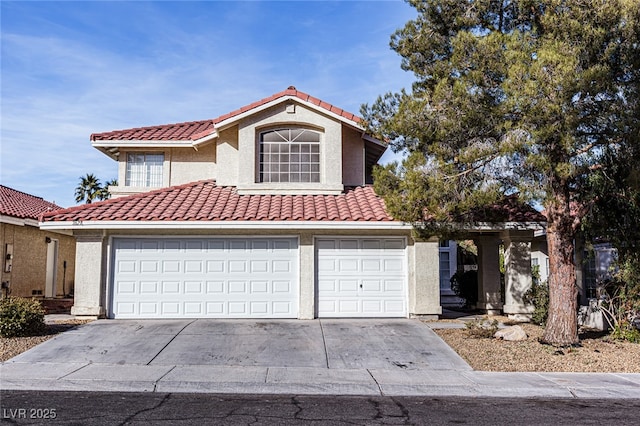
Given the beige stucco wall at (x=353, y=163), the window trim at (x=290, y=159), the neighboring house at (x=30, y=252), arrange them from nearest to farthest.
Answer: the window trim at (x=290, y=159)
the beige stucco wall at (x=353, y=163)
the neighboring house at (x=30, y=252)

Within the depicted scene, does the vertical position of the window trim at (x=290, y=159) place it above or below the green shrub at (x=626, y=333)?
above

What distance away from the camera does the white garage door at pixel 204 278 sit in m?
16.1

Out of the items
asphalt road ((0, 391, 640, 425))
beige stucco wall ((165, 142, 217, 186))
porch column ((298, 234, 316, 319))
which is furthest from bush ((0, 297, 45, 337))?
beige stucco wall ((165, 142, 217, 186))

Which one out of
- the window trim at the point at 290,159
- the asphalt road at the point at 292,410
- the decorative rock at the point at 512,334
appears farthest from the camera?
the window trim at the point at 290,159

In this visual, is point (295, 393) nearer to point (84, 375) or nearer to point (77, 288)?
point (84, 375)

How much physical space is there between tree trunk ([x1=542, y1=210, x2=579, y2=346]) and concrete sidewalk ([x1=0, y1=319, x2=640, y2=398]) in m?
2.00

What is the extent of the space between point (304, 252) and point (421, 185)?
4.71m

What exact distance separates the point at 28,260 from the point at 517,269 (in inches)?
695

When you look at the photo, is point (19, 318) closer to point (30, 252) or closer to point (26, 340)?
point (26, 340)

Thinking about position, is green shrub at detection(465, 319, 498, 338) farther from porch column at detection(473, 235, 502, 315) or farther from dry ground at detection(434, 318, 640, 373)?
porch column at detection(473, 235, 502, 315)

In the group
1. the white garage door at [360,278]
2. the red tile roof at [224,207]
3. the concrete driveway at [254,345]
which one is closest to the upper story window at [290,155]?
the red tile roof at [224,207]

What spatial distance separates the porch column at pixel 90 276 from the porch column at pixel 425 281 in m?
8.63

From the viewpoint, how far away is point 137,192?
19625 millimetres

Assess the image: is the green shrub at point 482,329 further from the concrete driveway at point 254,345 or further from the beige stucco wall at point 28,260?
the beige stucco wall at point 28,260
